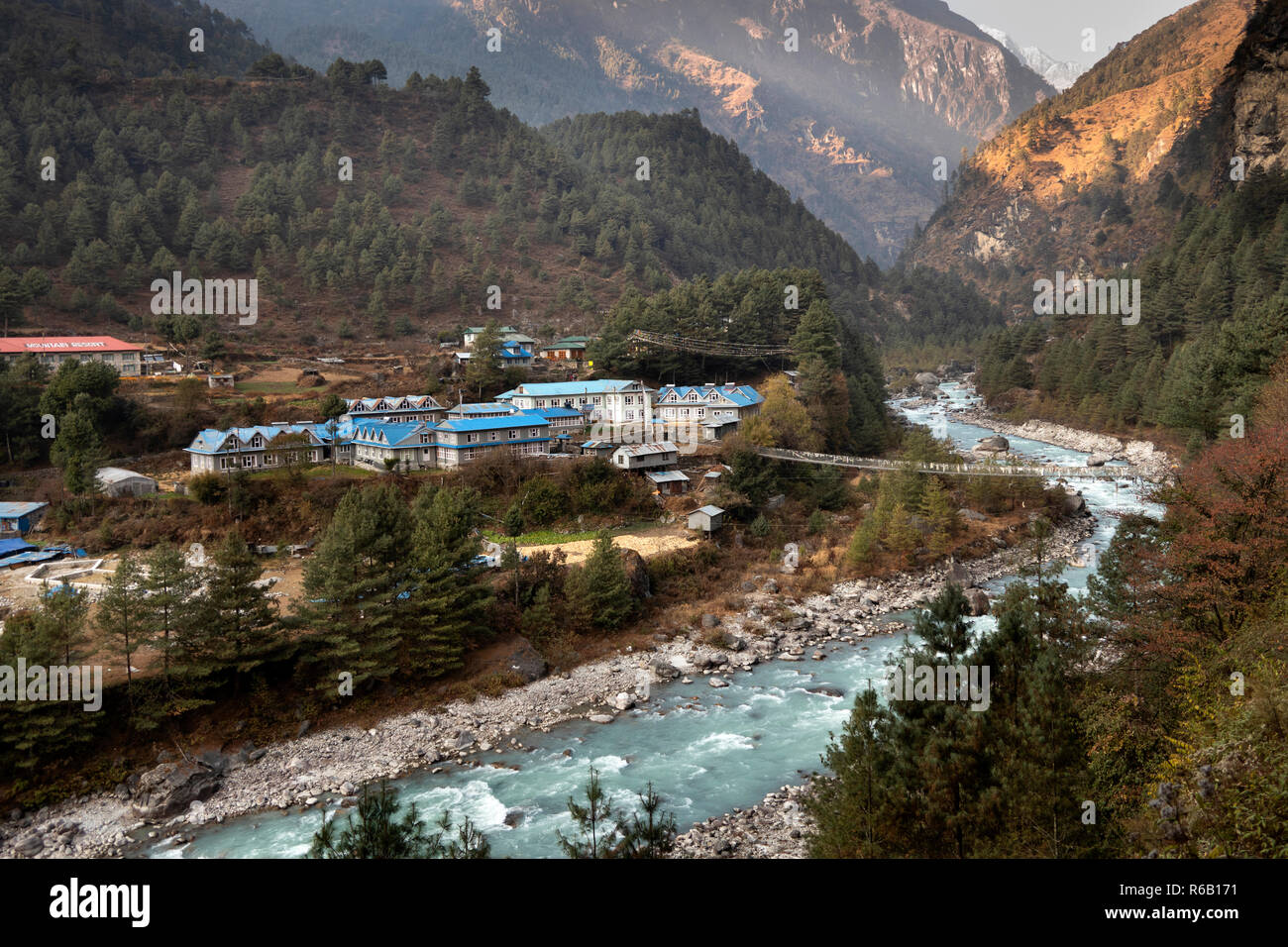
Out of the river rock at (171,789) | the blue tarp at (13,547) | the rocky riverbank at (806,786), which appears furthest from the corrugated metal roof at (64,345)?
the rocky riverbank at (806,786)

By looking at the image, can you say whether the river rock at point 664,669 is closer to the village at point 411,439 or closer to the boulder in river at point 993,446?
the village at point 411,439

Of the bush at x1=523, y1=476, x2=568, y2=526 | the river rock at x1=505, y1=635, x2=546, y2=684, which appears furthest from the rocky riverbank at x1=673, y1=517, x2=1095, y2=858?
the bush at x1=523, y1=476, x2=568, y2=526

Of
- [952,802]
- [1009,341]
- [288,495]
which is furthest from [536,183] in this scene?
[952,802]

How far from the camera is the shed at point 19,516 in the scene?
998 inches

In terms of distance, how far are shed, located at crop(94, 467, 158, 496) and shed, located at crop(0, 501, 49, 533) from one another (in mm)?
2011

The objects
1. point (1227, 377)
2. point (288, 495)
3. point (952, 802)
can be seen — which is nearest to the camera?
point (952, 802)

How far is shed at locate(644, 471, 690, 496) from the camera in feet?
106

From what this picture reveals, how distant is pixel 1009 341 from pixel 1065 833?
68296 millimetres

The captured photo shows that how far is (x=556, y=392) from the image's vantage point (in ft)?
123

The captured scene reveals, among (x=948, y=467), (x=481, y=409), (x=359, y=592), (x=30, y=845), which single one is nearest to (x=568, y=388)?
(x=481, y=409)

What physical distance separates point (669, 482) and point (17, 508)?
22.8 meters

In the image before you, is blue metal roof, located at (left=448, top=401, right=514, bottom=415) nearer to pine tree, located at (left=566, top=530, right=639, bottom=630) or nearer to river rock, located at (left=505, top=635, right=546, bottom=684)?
pine tree, located at (left=566, top=530, right=639, bottom=630)
